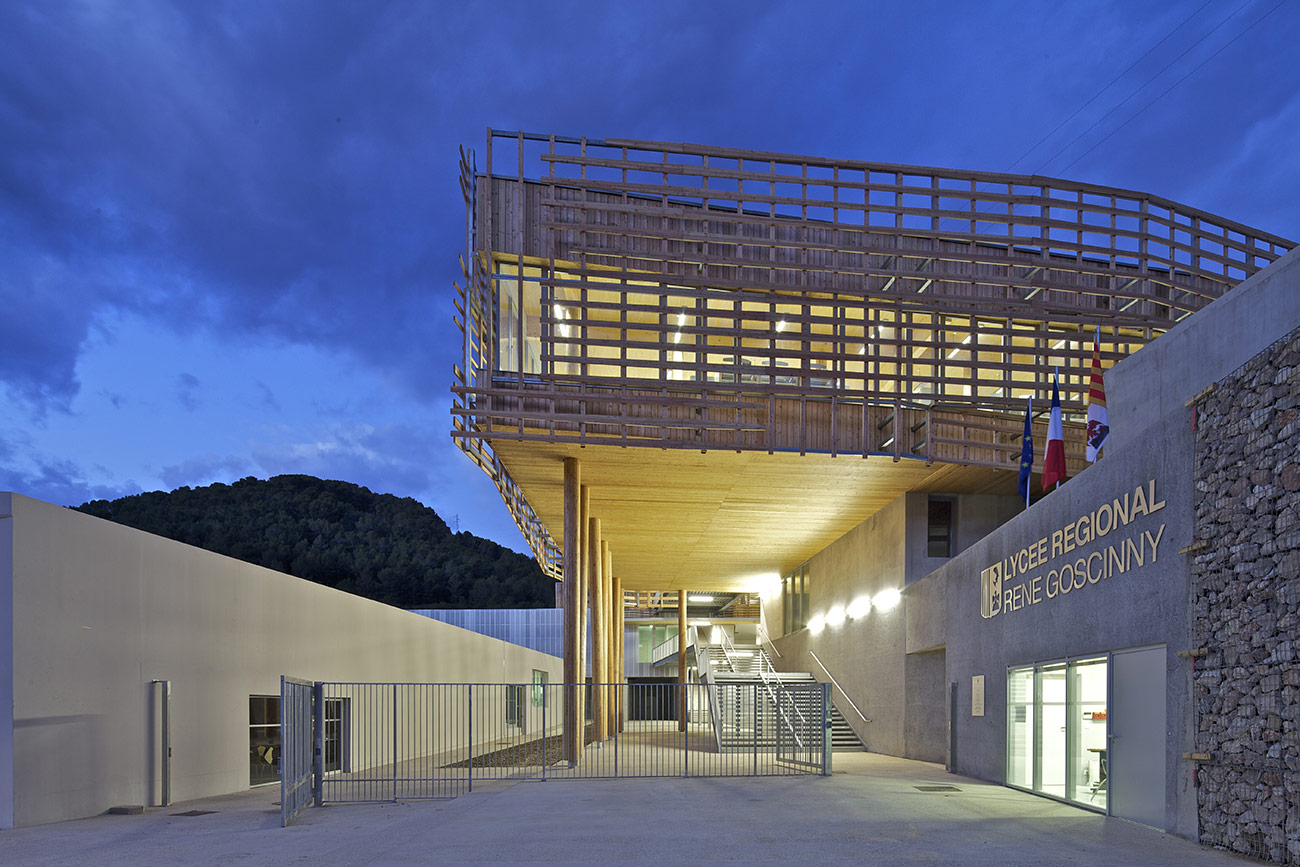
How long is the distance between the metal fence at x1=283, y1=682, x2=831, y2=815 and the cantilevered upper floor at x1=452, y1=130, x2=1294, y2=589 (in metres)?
5.04

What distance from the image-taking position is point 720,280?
1947 centimetres

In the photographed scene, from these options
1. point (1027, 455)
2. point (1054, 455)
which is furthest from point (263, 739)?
point (1027, 455)

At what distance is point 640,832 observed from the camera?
35.3ft

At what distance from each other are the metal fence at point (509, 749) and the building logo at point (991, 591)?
3.19 m

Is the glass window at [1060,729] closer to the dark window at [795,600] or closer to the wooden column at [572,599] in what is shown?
the wooden column at [572,599]

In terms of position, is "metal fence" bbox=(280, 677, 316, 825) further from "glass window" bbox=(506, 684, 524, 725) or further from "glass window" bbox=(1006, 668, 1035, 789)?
"glass window" bbox=(506, 684, 524, 725)

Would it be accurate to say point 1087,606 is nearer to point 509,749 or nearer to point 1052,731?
point 1052,731

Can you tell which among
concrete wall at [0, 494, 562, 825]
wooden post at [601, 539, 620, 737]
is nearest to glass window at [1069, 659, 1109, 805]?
concrete wall at [0, 494, 562, 825]

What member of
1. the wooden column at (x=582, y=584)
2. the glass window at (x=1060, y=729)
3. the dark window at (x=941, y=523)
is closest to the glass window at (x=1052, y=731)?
the glass window at (x=1060, y=729)

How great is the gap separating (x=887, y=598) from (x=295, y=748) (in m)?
15.2

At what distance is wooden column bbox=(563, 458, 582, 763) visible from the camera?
1961cm

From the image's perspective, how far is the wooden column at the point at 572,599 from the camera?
19.6 m

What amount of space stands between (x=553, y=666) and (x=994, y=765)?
120 ft

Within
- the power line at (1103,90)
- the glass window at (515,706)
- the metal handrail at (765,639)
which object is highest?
the power line at (1103,90)
